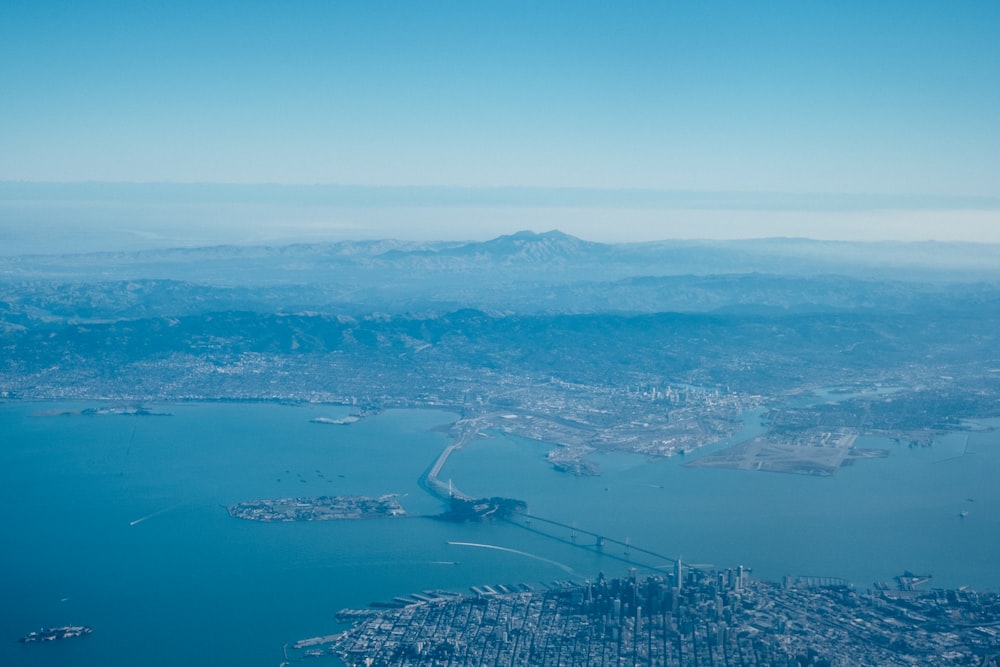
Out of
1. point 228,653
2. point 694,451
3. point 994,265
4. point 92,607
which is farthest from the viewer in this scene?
point 994,265

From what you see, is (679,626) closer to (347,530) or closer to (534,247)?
(347,530)

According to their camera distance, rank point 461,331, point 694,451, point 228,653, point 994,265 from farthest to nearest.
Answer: point 994,265 < point 461,331 < point 694,451 < point 228,653

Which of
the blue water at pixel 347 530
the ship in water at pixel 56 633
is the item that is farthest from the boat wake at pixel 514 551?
the ship in water at pixel 56 633

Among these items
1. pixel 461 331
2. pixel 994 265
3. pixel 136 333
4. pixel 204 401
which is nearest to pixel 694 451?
pixel 204 401

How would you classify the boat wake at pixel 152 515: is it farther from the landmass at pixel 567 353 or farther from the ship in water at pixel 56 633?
the landmass at pixel 567 353

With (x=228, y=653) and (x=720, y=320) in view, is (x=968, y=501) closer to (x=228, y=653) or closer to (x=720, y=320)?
(x=228, y=653)

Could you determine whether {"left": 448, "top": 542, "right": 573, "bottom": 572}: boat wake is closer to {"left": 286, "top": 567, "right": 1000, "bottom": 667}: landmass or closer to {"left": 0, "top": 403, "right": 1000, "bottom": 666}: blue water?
{"left": 0, "top": 403, "right": 1000, "bottom": 666}: blue water
